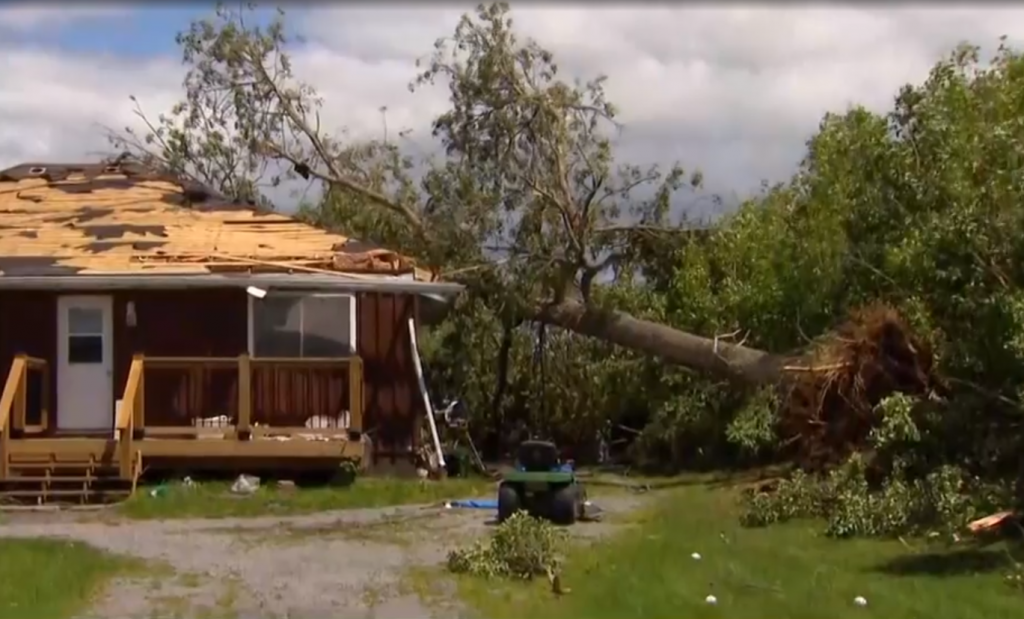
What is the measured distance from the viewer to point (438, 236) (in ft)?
68.9

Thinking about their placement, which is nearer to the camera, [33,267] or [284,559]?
[284,559]

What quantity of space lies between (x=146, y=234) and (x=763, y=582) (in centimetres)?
1186

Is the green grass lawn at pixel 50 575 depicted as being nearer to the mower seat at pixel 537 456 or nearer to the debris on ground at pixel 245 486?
the debris on ground at pixel 245 486

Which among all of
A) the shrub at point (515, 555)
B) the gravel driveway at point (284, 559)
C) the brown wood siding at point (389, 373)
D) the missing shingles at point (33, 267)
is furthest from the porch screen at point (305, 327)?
the shrub at point (515, 555)

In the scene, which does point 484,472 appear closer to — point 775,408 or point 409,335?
point 409,335

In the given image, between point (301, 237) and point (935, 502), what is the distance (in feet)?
32.7

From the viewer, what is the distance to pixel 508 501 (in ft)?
47.1

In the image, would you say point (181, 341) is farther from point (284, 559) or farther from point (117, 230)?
point (284, 559)

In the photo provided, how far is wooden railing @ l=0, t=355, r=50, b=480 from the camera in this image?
1725 centimetres

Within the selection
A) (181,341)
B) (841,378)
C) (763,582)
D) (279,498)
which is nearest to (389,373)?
Answer: (181,341)

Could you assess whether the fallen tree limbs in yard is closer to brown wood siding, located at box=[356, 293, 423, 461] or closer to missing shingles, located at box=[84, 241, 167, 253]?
brown wood siding, located at box=[356, 293, 423, 461]

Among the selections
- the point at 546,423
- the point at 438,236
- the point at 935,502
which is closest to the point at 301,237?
the point at 438,236

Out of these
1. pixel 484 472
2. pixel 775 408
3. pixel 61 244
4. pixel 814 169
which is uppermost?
pixel 814 169

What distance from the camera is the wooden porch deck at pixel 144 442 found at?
1720 centimetres
